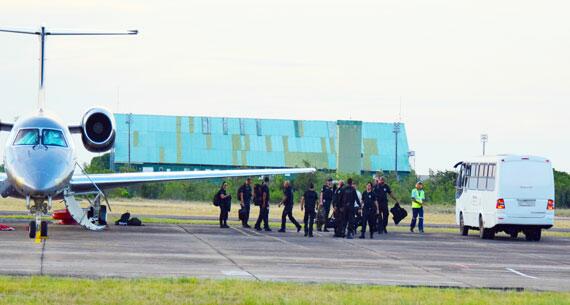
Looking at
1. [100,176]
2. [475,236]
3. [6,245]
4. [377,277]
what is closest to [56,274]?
[377,277]

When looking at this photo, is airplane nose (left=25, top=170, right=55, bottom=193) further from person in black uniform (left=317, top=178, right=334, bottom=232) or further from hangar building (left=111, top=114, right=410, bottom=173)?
hangar building (left=111, top=114, right=410, bottom=173)

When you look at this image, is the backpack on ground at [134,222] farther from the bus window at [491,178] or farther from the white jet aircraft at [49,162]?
the bus window at [491,178]

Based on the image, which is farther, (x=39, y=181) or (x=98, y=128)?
(x=98, y=128)

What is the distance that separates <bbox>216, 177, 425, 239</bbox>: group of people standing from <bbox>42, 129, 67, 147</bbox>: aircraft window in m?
7.81

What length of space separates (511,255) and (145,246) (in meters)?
8.72

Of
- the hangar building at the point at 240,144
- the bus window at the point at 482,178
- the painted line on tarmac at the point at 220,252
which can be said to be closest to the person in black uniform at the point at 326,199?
the painted line on tarmac at the point at 220,252

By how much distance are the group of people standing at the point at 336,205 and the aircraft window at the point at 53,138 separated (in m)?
7.81

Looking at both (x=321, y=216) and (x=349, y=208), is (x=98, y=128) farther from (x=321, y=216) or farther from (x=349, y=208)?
(x=349, y=208)

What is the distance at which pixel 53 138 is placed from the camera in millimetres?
31656

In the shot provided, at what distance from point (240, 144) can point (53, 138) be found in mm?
59718

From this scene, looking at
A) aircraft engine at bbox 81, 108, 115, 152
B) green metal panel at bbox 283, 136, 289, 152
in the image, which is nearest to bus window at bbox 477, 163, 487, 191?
aircraft engine at bbox 81, 108, 115, 152

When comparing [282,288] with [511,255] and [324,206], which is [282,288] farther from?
[324,206]

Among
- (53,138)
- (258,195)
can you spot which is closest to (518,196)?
(258,195)

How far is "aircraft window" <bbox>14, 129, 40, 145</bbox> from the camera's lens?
31.2 metres
